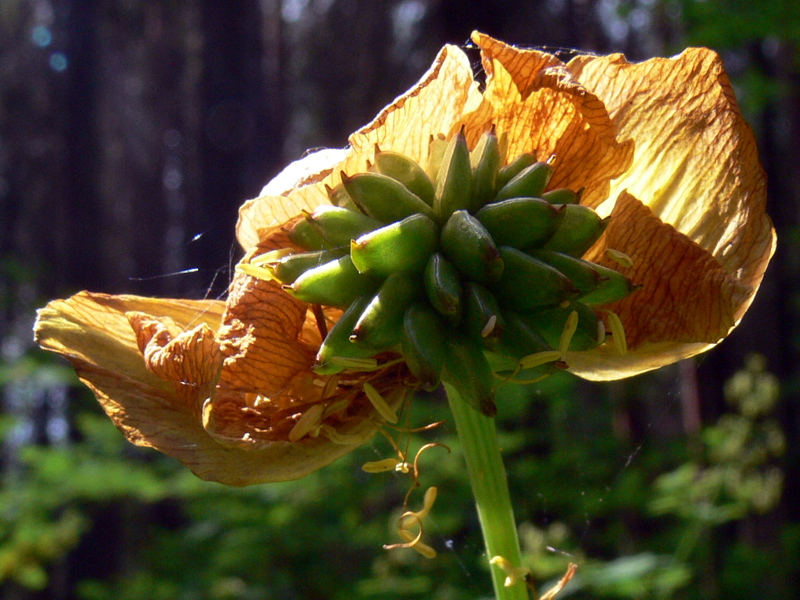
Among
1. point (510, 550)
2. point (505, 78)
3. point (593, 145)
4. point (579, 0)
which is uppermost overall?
point (579, 0)

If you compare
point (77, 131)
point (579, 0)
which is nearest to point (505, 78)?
point (579, 0)

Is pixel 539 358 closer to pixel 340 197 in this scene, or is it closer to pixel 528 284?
pixel 528 284

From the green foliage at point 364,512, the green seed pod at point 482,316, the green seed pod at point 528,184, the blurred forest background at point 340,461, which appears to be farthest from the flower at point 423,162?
the green foliage at point 364,512

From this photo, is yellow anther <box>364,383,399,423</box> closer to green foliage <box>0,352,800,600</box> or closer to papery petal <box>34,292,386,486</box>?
papery petal <box>34,292,386,486</box>

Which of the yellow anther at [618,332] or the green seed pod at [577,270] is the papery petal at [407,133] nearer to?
the green seed pod at [577,270]

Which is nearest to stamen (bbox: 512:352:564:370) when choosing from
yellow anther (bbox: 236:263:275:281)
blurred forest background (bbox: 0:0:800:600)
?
yellow anther (bbox: 236:263:275:281)

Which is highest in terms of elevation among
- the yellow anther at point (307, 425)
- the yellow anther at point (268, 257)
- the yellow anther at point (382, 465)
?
the yellow anther at point (268, 257)

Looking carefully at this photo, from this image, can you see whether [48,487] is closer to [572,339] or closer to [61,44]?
[572,339]
